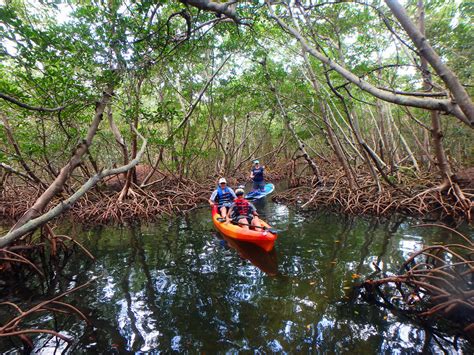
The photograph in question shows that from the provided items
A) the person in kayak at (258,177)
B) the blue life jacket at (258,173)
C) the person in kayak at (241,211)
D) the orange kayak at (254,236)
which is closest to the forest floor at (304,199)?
the person in kayak at (258,177)

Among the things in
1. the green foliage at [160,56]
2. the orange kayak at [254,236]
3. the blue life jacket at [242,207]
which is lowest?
the orange kayak at [254,236]

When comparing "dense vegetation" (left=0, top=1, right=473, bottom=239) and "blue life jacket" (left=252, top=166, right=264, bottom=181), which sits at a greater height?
"dense vegetation" (left=0, top=1, right=473, bottom=239)

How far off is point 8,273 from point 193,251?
3.60 m

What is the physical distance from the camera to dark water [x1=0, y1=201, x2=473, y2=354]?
125 inches

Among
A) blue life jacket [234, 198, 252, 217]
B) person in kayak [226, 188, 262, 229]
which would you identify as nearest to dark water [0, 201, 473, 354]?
person in kayak [226, 188, 262, 229]

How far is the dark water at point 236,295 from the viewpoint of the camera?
125 inches

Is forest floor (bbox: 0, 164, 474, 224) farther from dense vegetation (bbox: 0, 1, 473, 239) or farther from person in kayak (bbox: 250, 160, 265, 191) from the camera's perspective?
person in kayak (bbox: 250, 160, 265, 191)

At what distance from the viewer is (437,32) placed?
7.43 metres

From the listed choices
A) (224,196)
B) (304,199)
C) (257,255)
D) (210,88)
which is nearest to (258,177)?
(304,199)

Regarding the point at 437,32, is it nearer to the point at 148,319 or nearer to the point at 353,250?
the point at 353,250

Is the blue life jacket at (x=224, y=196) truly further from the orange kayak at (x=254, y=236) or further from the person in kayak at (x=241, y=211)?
the orange kayak at (x=254, y=236)

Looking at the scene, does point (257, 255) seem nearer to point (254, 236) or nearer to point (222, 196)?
point (254, 236)

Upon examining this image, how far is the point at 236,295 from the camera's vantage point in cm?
420

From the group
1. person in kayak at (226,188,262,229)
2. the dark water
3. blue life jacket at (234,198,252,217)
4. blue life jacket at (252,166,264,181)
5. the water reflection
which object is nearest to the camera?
the dark water
